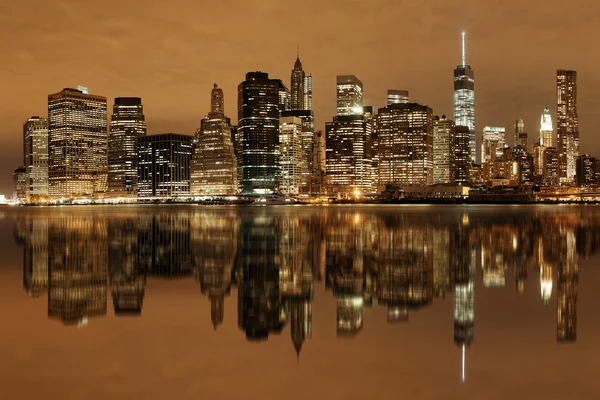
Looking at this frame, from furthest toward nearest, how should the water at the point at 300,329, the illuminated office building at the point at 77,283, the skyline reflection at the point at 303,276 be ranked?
1. the illuminated office building at the point at 77,283
2. the skyline reflection at the point at 303,276
3. the water at the point at 300,329

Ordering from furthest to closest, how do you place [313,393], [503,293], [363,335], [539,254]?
1. [539,254]
2. [503,293]
3. [363,335]
4. [313,393]

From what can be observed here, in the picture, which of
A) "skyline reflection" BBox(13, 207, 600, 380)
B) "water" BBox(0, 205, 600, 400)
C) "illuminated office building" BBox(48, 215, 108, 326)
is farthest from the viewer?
"illuminated office building" BBox(48, 215, 108, 326)

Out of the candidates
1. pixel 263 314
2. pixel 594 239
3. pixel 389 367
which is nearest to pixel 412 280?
pixel 263 314

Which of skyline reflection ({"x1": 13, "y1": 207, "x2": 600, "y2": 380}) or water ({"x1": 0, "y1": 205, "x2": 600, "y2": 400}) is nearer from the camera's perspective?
water ({"x1": 0, "y1": 205, "x2": 600, "y2": 400})

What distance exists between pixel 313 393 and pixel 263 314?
5088 mm

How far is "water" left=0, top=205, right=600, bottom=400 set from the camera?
321 inches

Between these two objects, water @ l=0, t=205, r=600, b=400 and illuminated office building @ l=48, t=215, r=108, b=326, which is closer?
water @ l=0, t=205, r=600, b=400

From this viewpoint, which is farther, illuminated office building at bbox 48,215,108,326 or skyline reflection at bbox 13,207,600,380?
illuminated office building at bbox 48,215,108,326

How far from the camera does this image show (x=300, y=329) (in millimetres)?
11430

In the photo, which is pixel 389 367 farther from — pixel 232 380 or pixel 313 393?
pixel 232 380

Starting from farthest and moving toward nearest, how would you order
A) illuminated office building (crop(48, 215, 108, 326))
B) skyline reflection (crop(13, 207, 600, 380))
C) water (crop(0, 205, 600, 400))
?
illuminated office building (crop(48, 215, 108, 326)) < skyline reflection (crop(13, 207, 600, 380)) < water (crop(0, 205, 600, 400))

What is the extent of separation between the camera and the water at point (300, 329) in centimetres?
816

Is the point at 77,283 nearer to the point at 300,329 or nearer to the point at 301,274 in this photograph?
the point at 301,274

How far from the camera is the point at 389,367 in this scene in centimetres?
885
